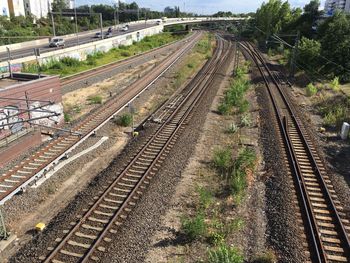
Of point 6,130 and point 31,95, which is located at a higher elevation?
point 31,95

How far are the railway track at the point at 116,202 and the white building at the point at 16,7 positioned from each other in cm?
9989

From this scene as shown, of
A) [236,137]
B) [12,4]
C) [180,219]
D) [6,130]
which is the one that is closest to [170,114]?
[236,137]

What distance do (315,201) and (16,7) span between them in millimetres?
116900

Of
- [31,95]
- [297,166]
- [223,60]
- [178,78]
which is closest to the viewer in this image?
[297,166]

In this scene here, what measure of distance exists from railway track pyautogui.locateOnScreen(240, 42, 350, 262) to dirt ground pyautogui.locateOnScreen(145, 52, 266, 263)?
1543 millimetres

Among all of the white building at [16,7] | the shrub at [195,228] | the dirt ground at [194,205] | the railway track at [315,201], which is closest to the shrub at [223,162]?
the dirt ground at [194,205]

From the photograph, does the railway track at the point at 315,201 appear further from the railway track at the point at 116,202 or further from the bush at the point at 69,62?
the bush at the point at 69,62

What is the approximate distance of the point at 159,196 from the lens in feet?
44.9

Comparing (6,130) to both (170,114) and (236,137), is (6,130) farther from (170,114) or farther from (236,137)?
(236,137)

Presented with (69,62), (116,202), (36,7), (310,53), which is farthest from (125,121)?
(36,7)

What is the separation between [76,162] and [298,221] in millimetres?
10535

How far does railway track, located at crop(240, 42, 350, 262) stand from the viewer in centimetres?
1090

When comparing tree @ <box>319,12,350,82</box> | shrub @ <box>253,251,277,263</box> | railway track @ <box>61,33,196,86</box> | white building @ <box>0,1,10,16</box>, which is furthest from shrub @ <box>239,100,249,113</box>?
white building @ <box>0,1,10,16</box>

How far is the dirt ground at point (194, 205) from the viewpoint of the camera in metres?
10.8
